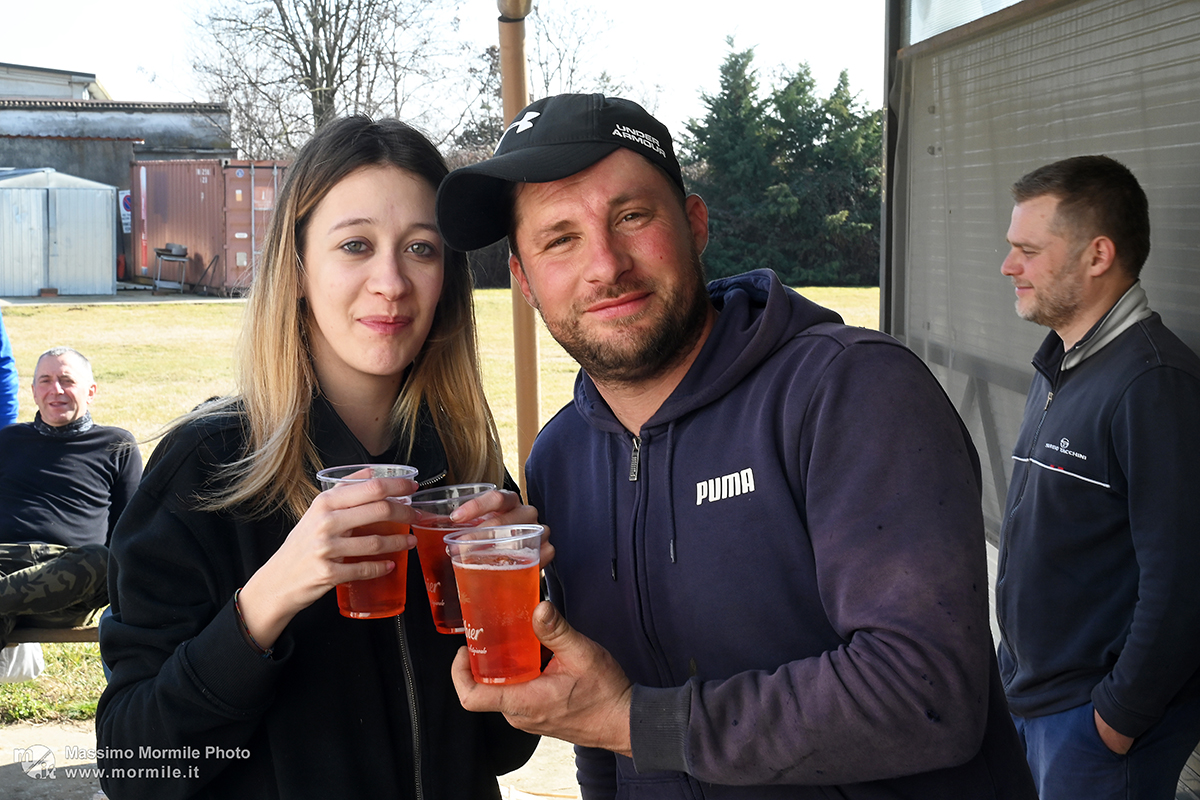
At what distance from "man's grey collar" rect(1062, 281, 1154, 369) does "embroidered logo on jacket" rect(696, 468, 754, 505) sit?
194cm

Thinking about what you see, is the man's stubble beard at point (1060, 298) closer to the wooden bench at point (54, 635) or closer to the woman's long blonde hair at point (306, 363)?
the woman's long blonde hair at point (306, 363)

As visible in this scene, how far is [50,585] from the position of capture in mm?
4297

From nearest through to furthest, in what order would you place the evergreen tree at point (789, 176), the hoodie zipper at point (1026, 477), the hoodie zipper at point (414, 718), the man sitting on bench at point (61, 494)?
the hoodie zipper at point (414, 718) < the hoodie zipper at point (1026, 477) < the man sitting on bench at point (61, 494) < the evergreen tree at point (789, 176)

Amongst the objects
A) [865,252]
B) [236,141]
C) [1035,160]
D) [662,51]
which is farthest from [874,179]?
[1035,160]

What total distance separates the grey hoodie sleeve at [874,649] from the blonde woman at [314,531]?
53 cm

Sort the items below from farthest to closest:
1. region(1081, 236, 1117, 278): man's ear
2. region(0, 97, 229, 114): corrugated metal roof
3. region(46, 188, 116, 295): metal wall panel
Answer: region(0, 97, 229, 114): corrugated metal roof < region(46, 188, 116, 295): metal wall panel < region(1081, 236, 1117, 278): man's ear

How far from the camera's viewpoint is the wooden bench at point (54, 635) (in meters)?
4.27

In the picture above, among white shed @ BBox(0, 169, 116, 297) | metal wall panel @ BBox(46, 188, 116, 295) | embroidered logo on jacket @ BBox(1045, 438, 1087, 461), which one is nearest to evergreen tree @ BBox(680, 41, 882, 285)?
metal wall panel @ BBox(46, 188, 116, 295)

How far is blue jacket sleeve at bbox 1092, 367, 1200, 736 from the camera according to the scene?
2.64m

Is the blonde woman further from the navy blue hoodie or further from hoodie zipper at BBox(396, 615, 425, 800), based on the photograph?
the navy blue hoodie

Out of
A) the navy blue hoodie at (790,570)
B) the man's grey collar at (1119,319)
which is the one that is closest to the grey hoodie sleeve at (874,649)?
the navy blue hoodie at (790,570)

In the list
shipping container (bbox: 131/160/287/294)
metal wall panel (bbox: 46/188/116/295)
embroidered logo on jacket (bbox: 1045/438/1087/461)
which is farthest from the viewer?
shipping container (bbox: 131/160/287/294)

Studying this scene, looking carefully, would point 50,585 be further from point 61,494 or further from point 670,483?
point 670,483

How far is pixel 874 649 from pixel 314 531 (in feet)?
2.92
